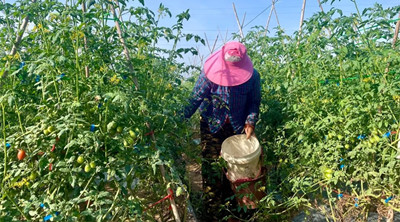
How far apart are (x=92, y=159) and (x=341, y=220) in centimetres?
157

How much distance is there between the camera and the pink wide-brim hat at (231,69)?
2084mm

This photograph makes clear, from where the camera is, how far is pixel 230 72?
2100 millimetres

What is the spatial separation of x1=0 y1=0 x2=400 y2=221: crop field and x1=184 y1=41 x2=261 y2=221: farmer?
280 millimetres

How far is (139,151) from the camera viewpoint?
1.31 m

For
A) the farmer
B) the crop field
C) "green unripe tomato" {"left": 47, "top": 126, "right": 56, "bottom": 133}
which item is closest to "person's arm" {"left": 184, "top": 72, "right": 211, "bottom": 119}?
the farmer

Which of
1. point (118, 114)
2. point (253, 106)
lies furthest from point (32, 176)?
point (253, 106)

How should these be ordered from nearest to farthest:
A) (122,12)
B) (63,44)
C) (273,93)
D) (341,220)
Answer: (63,44) → (122,12) → (341,220) → (273,93)

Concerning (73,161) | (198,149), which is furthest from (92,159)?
(198,149)

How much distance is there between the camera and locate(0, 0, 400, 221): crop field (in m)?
1.19

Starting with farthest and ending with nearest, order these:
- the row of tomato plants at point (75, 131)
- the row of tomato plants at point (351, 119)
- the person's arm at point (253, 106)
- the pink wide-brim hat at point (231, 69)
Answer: the person's arm at point (253, 106) → the pink wide-brim hat at point (231, 69) → the row of tomato plants at point (351, 119) → the row of tomato plants at point (75, 131)

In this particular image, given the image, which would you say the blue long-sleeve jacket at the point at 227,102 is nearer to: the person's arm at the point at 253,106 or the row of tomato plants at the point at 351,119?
the person's arm at the point at 253,106

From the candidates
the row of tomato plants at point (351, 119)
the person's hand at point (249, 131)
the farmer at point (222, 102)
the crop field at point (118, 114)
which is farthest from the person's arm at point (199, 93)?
the row of tomato plants at point (351, 119)

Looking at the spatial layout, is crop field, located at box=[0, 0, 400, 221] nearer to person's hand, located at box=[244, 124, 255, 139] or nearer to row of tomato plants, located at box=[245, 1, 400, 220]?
row of tomato plants, located at box=[245, 1, 400, 220]

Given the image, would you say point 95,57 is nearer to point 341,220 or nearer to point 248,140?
point 248,140
